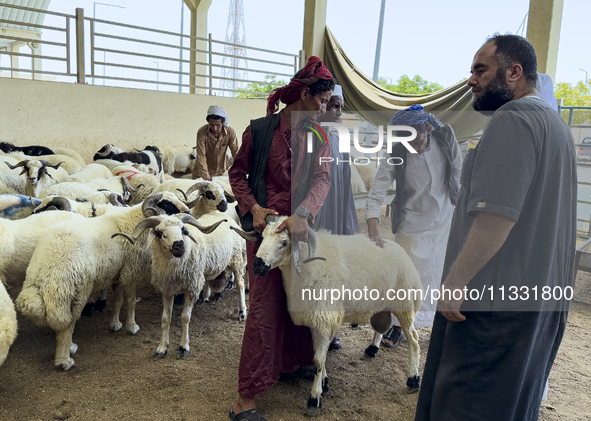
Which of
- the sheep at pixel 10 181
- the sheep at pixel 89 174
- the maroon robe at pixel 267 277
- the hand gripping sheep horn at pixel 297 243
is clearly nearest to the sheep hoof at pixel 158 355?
the maroon robe at pixel 267 277

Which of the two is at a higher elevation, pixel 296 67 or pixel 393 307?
pixel 296 67

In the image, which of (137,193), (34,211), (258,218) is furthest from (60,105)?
(258,218)

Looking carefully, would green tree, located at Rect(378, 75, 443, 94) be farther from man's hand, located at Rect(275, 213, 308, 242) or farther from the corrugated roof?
man's hand, located at Rect(275, 213, 308, 242)

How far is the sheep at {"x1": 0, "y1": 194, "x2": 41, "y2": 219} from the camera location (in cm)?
437

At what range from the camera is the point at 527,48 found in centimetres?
166

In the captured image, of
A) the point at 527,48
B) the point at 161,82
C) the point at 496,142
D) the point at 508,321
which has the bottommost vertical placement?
the point at 508,321

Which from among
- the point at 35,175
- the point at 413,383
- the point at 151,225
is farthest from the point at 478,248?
the point at 35,175

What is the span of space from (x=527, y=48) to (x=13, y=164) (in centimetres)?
693

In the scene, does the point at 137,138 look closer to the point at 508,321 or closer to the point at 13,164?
the point at 13,164

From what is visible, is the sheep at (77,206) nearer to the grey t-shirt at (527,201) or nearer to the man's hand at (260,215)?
the man's hand at (260,215)

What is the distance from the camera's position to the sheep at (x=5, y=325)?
2.67 meters

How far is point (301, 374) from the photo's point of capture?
3.34m

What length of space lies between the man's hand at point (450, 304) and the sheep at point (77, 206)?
11.1 feet

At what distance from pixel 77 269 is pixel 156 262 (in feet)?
1.89
